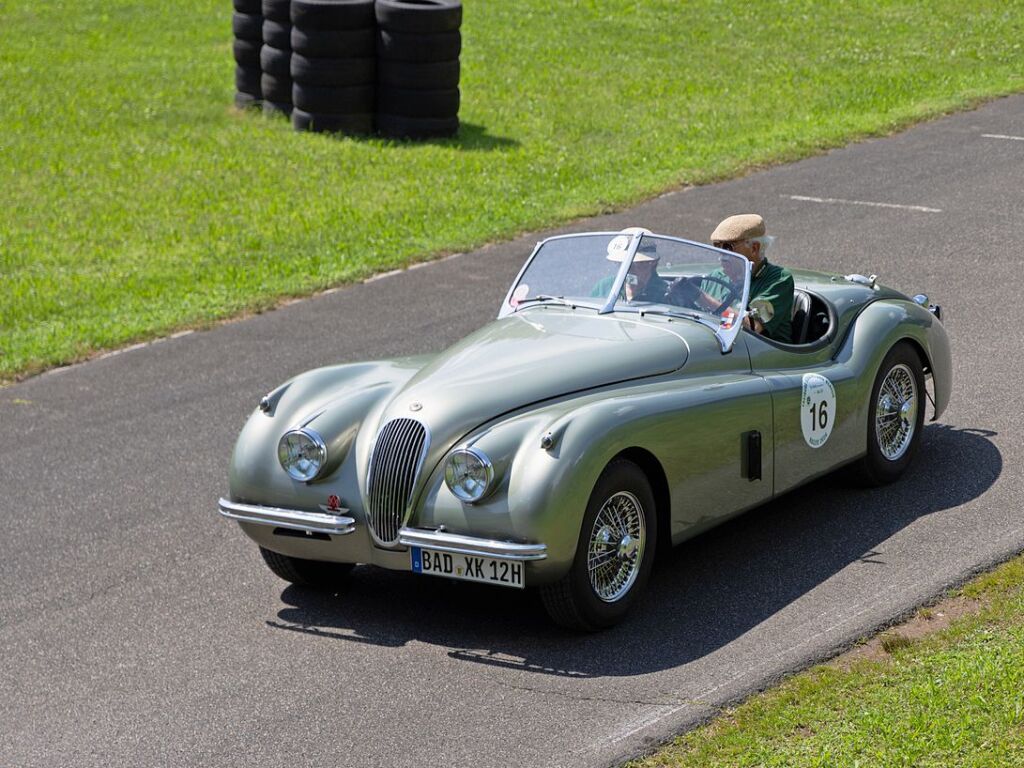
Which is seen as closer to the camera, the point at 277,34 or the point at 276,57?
the point at 277,34

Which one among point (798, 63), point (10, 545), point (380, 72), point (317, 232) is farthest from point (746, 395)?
point (798, 63)

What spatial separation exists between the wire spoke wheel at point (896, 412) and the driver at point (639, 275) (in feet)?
4.92

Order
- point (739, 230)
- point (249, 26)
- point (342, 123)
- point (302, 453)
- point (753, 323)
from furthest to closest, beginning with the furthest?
point (249, 26), point (342, 123), point (739, 230), point (753, 323), point (302, 453)

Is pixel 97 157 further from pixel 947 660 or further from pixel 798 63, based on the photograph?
pixel 947 660

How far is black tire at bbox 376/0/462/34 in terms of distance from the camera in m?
18.2

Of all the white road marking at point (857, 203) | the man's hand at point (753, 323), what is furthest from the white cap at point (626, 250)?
the white road marking at point (857, 203)

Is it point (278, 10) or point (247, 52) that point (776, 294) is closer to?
point (278, 10)

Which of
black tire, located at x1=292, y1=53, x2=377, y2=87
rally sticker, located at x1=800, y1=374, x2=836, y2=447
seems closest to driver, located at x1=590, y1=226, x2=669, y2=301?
rally sticker, located at x1=800, y1=374, x2=836, y2=447

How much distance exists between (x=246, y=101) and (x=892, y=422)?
1436 centimetres

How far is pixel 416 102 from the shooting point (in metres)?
18.9

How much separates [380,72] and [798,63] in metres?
7.63

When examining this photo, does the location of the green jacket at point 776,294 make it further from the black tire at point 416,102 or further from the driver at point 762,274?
the black tire at point 416,102

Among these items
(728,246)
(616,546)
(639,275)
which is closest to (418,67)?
(728,246)

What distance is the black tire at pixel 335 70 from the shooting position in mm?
18547
